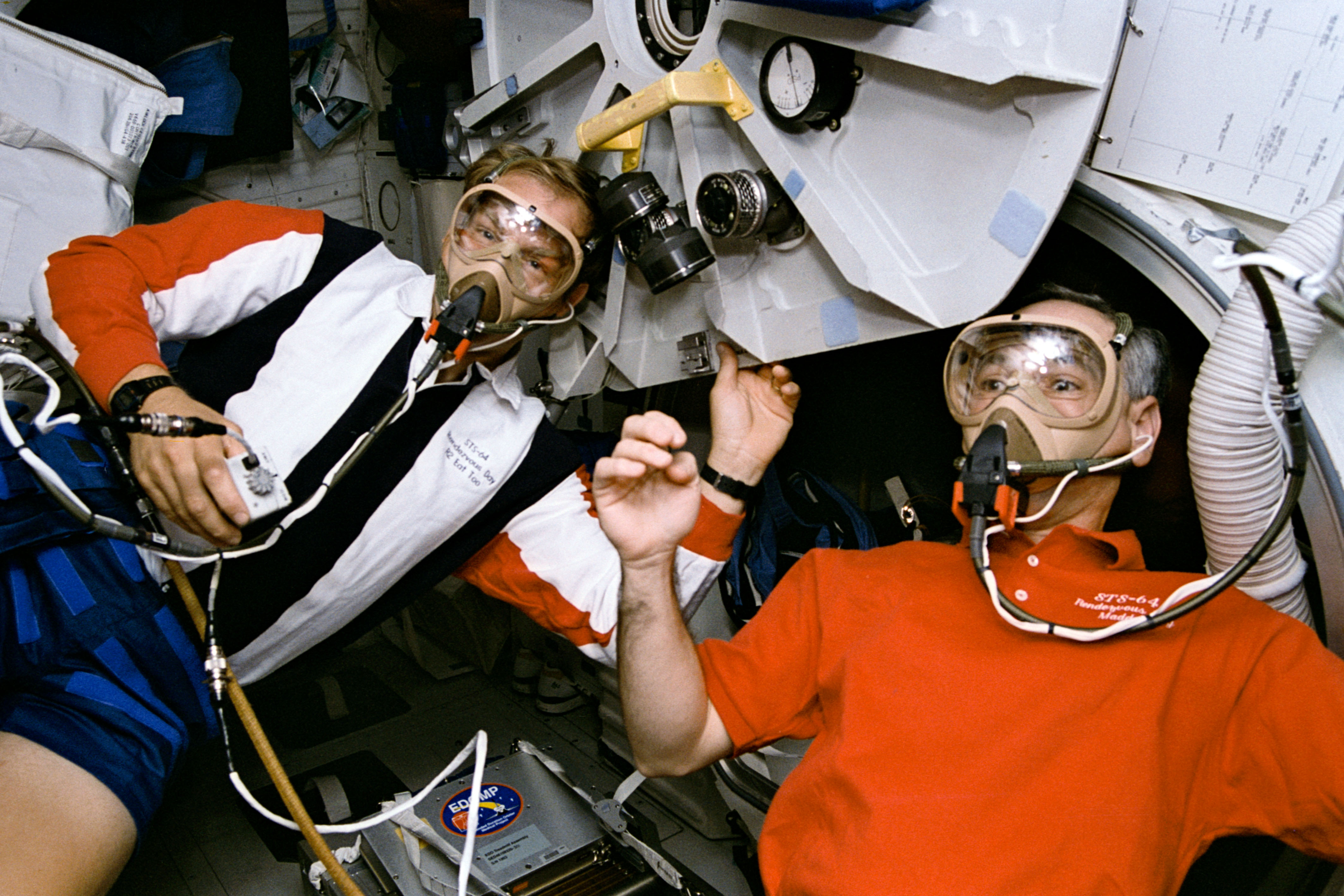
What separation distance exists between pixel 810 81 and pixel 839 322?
426 mm

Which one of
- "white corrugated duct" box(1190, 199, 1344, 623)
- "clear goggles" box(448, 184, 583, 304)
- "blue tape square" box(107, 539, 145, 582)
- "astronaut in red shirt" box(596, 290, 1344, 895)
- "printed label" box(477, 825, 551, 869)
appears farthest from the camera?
"clear goggles" box(448, 184, 583, 304)

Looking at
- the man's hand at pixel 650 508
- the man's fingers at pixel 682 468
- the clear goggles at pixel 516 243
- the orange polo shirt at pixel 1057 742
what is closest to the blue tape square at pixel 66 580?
the clear goggles at pixel 516 243

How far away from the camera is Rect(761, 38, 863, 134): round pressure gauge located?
156cm

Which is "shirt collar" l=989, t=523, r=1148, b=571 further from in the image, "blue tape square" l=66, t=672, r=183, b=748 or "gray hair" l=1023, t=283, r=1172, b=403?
"blue tape square" l=66, t=672, r=183, b=748

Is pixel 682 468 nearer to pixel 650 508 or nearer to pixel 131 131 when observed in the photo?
pixel 650 508

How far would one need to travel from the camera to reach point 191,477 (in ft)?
4.96

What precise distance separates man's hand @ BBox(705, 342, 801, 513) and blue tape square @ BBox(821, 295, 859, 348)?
0.15 m

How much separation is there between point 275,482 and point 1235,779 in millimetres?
1540

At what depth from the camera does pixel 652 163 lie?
205 centimetres

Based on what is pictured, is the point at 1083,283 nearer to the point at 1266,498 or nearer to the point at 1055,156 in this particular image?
the point at 1055,156

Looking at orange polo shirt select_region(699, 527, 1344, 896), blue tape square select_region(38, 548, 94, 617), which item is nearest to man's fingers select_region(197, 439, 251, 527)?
blue tape square select_region(38, 548, 94, 617)

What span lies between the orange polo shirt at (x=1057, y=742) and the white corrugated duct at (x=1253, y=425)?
0.09 meters

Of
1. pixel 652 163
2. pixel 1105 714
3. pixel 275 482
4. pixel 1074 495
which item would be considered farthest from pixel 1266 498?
pixel 275 482

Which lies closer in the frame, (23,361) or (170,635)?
(23,361)
